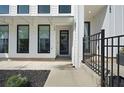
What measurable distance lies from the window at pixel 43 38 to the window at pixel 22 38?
0.99m

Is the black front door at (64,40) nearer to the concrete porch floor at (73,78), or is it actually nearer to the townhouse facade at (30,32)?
the townhouse facade at (30,32)

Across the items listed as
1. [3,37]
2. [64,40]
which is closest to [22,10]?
[3,37]

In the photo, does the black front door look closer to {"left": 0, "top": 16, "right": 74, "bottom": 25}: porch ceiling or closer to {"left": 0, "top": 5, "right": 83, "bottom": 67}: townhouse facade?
{"left": 0, "top": 5, "right": 83, "bottom": 67}: townhouse facade

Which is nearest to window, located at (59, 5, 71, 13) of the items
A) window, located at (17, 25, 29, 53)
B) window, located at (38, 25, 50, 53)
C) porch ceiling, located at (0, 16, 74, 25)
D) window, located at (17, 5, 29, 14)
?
porch ceiling, located at (0, 16, 74, 25)

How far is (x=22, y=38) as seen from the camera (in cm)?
1966

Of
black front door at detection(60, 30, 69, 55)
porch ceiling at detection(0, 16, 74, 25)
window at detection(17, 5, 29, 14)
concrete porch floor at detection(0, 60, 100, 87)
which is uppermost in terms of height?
window at detection(17, 5, 29, 14)

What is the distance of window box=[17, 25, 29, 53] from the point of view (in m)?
19.6

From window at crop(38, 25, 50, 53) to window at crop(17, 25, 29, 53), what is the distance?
0.99m

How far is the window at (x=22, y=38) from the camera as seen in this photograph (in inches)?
770

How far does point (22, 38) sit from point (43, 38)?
5.28ft
